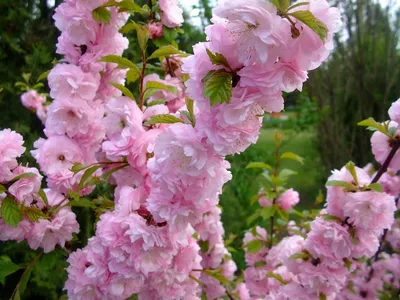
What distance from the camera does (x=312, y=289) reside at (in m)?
1.16

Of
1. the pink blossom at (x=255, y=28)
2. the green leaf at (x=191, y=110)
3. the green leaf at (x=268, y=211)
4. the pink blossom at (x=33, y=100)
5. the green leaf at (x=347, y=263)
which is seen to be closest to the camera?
the pink blossom at (x=255, y=28)

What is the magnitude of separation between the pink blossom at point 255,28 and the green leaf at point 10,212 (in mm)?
606

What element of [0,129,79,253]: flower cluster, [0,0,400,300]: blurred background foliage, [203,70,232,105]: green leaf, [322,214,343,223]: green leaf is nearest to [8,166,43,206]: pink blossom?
[0,129,79,253]: flower cluster

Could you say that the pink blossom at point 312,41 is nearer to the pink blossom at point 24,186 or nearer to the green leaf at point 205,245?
the pink blossom at point 24,186

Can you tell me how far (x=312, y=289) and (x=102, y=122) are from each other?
2.40 ft

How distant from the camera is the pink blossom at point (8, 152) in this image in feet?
3.05

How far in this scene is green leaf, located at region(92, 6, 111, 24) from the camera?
103 centimetres

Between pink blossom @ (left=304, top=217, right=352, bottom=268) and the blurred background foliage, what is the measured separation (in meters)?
1.50

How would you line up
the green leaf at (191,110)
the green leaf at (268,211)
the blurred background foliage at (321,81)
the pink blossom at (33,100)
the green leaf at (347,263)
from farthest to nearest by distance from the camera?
the blurred background foliage at (321,81) → the pink blossom at (33,100) → the green leaf at (268,211) → the green leaf at (347,263) → the green leaf at (191,110)

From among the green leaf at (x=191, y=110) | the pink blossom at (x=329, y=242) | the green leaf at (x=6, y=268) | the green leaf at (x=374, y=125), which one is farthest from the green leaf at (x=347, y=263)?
the green leaf at (x=6, y=268)

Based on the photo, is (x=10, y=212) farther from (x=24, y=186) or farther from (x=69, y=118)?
(x=69, y=118)

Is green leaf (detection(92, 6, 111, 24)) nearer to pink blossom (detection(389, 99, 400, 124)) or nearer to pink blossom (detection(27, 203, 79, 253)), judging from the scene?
pink blossom (detection(27, 203, 79, 253))

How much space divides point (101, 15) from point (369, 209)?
32.3 inches

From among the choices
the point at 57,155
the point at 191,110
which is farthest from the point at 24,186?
the point at 191,110
